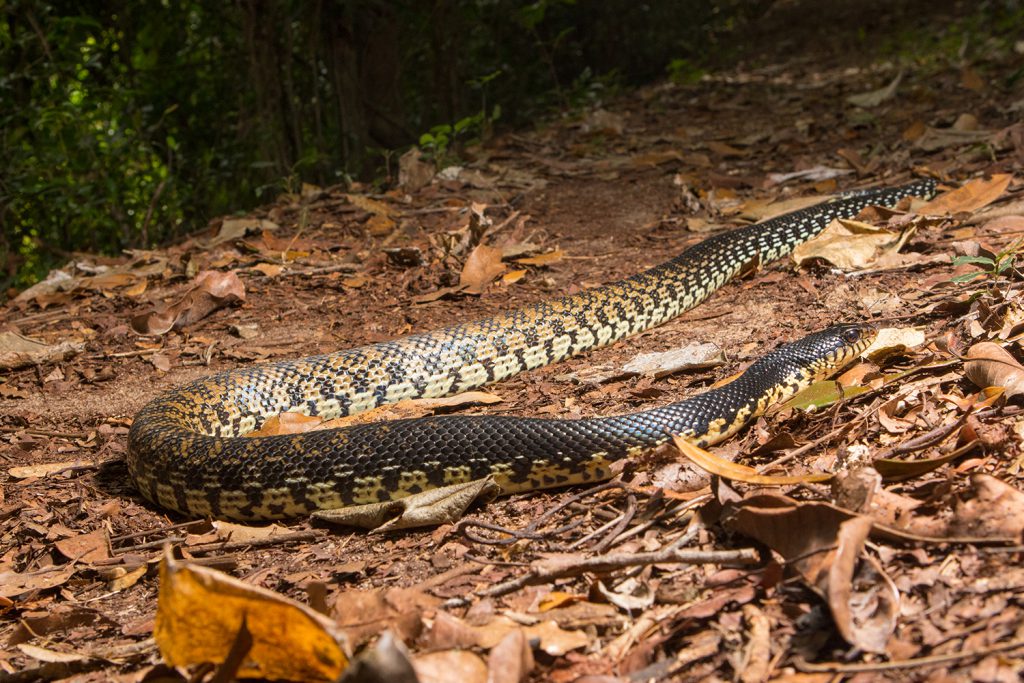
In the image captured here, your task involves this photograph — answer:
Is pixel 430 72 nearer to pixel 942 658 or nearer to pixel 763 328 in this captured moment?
pixel 763 328

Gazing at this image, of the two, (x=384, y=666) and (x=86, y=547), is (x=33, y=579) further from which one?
(x=384, y=666)

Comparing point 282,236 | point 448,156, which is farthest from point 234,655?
point 448,156

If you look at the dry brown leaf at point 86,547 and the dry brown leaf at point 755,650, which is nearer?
the dry brown leaf at point 755,650

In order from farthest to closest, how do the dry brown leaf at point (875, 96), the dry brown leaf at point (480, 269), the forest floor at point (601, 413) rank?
the dry brown leaf at point (875, 96)
the dry brown leaf at point (480, 269)
the forest floor at point (601, 413)

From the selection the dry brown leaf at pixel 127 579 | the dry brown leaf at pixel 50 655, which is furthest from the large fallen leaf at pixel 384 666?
the dry brown leaf at pixel 127 579

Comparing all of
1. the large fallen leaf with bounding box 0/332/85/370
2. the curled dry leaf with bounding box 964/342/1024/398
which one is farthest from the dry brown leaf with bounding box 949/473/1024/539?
the large fallen leaf with bounding box 0/332/85/370

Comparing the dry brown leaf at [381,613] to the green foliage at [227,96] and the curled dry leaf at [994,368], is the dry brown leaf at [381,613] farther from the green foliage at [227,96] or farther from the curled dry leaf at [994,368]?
the green foliage at [227,96]
